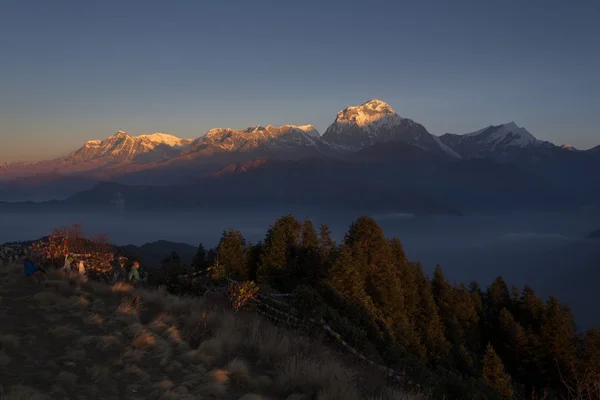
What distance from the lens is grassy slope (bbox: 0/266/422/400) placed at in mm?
7324

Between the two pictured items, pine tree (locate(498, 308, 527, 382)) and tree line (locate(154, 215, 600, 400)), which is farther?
pine tree (locate(498, 308, 527, 382))

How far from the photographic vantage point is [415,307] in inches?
1674

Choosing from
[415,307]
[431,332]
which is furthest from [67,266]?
[415,307]

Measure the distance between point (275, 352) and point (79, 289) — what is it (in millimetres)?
7831

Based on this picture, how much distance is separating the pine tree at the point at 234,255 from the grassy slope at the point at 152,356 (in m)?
25.9

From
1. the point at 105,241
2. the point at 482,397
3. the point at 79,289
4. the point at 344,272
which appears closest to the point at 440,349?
the point at 344,272

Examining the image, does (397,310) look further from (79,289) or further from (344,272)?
(79,289)

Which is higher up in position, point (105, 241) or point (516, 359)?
point (105, 241)

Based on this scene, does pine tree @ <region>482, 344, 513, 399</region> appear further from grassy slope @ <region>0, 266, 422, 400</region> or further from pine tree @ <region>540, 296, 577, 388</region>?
grassy slope @ <region>0, 266, 422, 400</region>

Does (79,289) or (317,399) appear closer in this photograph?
(317,399)

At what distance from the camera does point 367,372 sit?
9.58 metres

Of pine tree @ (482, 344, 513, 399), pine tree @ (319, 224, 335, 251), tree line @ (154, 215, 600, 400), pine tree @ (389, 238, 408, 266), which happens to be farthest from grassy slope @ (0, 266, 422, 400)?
pine tree @ (319, 224, 335, 251)

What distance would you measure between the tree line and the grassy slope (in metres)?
9.27

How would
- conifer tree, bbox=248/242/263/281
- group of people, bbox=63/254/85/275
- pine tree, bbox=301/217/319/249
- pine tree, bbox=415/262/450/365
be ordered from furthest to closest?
pine tree, bbox=301/217/319/249 → conifer tree, bbox=248/242/263/281 → pine tree, bbox=415/262/450/365 → group of people, bbox=63/254/85/275
